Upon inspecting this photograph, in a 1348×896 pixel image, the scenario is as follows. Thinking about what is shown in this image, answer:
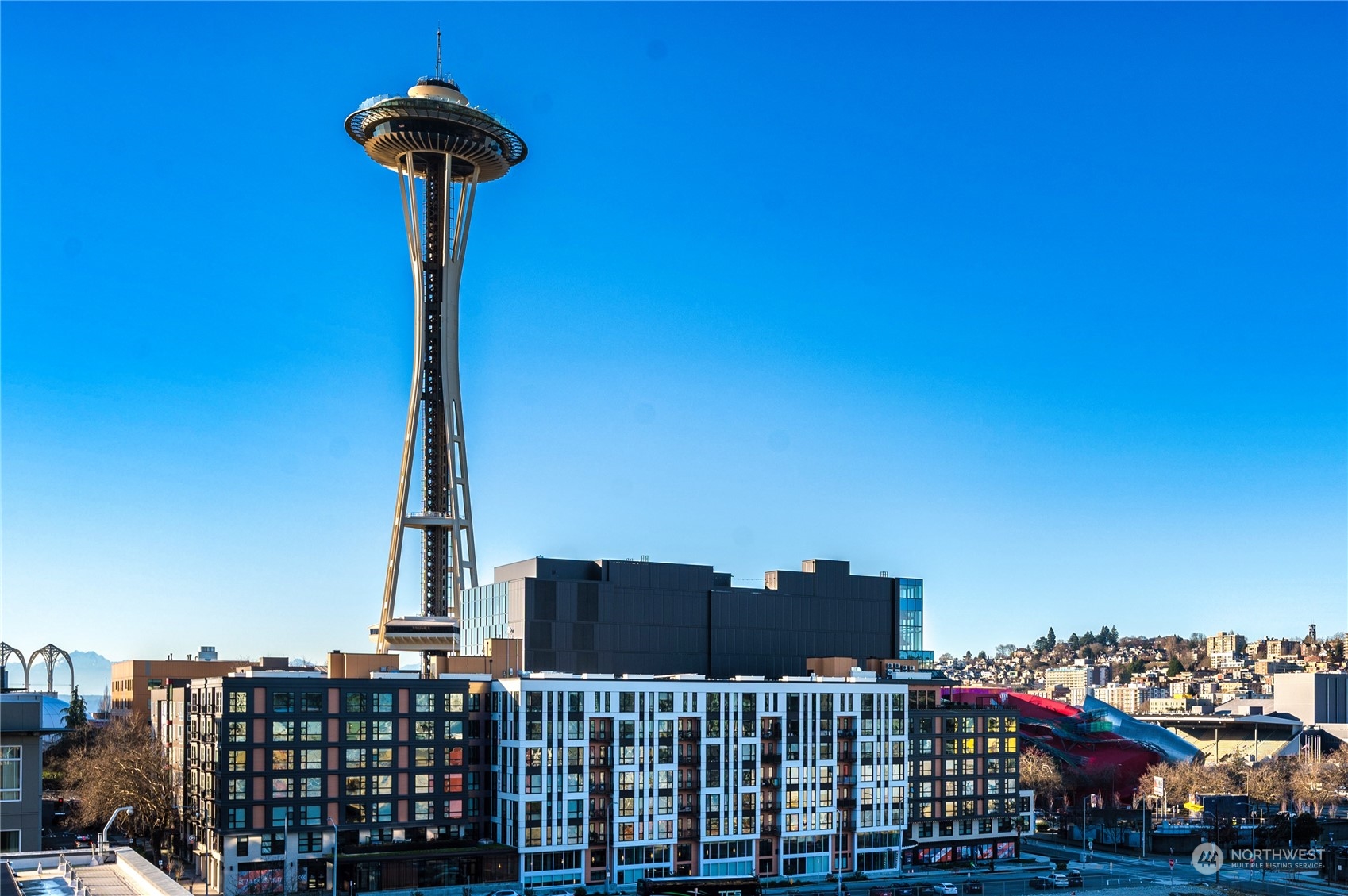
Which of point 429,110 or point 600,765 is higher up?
point 429,110

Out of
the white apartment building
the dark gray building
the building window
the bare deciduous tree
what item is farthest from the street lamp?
the dark gray building

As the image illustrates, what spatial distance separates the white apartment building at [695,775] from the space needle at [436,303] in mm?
36855

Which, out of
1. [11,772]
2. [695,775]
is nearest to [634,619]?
[695,775]

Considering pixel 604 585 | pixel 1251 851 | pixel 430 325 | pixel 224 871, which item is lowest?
pixel 1251 851

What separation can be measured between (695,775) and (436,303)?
75.7 meters

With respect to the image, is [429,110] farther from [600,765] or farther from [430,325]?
[600,765]

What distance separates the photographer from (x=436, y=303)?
182m

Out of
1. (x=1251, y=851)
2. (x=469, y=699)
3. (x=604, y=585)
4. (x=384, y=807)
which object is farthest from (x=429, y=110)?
(x=1251, y=851)

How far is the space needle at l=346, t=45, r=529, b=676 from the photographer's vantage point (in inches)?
6959

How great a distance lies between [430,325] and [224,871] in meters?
81.3

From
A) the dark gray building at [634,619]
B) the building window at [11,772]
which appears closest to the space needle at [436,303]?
the dark gray building at [634,619]

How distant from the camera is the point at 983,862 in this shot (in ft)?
547

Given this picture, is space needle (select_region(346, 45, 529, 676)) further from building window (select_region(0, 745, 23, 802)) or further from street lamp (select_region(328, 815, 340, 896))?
building window (select_region(0, 745, 23, 802))

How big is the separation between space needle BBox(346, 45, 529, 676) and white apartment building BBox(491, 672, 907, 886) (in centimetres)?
3686
